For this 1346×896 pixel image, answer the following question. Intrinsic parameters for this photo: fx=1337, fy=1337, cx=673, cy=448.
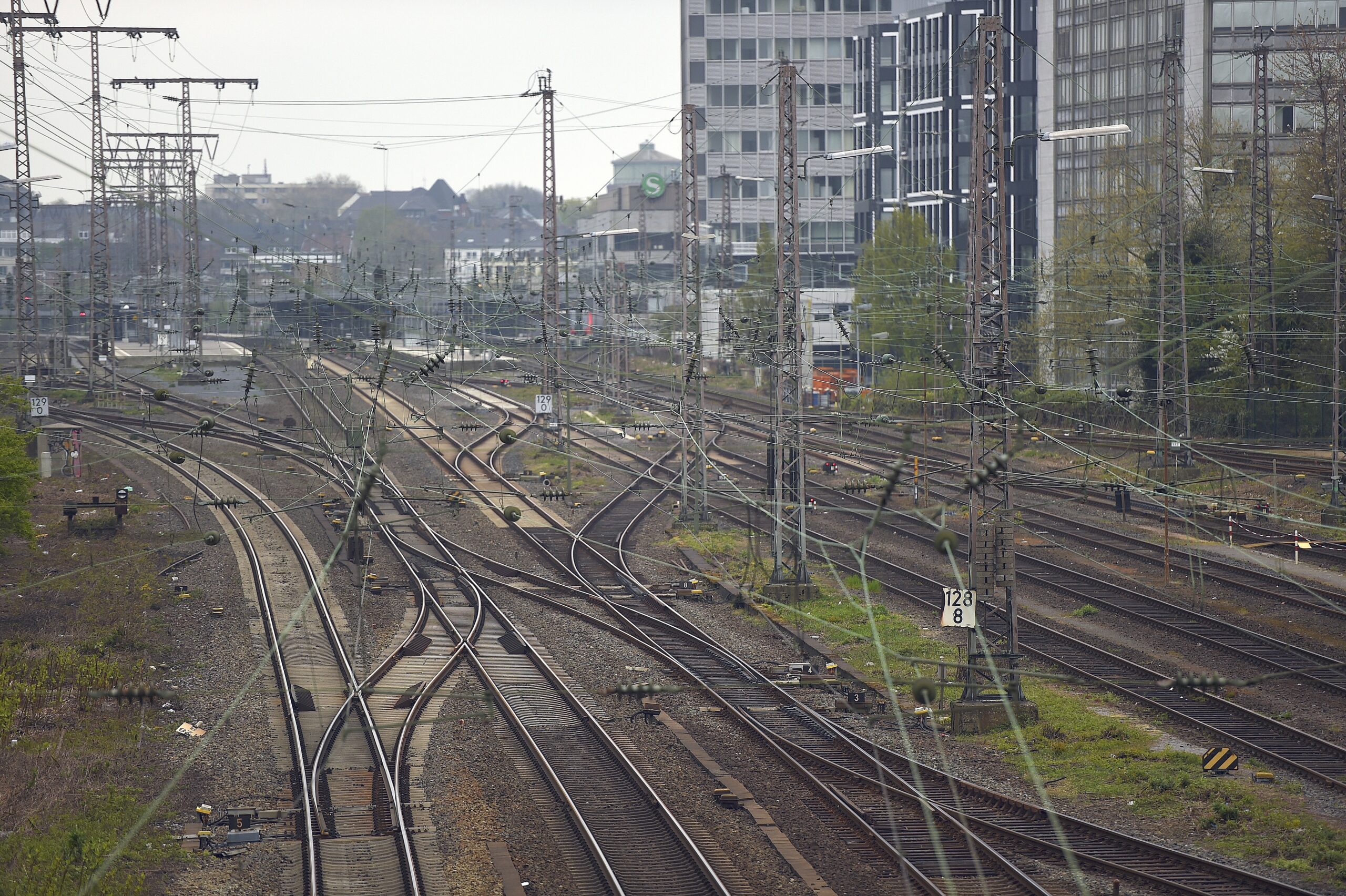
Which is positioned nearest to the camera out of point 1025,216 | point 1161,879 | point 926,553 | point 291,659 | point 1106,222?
point 1161,879

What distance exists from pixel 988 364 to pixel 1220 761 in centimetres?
535

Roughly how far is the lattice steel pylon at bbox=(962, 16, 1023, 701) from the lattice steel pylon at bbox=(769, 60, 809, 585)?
14.9 ft

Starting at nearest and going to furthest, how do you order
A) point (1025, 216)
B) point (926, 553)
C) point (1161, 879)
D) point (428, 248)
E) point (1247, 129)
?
point (1161, 879), point (926, 553), point (1247, 129), point (1025, 216), point (428, 248)

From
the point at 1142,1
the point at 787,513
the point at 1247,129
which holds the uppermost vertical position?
the point at 1142,1

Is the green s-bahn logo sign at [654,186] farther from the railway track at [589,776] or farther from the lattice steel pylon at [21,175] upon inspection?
the railway track at [589,776]

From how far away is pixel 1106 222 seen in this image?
45.5m

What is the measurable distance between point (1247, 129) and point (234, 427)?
41453mm

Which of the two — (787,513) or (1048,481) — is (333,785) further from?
(1048,481)

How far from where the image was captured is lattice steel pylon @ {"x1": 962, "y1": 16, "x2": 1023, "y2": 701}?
16.6 metres

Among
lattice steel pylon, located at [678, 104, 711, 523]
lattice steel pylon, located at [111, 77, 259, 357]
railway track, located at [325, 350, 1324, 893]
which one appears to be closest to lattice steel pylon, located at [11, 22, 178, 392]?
lattice steel pylon, located at [111, 77, 259, 357]

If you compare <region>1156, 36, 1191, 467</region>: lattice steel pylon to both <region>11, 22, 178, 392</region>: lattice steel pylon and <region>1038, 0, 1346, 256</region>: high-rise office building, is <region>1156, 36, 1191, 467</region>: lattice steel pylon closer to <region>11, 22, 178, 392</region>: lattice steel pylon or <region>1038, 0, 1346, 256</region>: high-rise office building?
<region>1038, 0, 1346, 256</region>: high-rise office building

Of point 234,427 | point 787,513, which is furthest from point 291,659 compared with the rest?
point 234,427

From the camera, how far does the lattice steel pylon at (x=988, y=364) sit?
16.6 meters

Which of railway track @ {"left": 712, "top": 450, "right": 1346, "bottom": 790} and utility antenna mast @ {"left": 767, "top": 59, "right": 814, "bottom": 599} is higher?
utility antenna mast @ {"left": 767, "top": 59, "right": 814, "bottom": 599}
